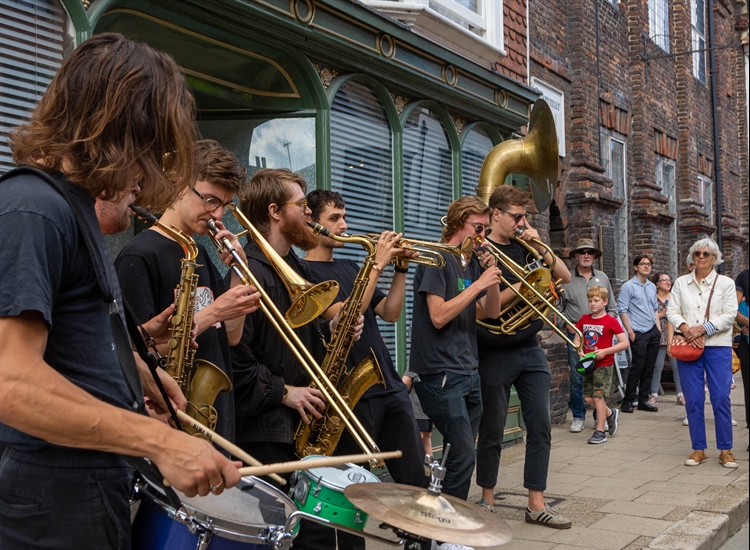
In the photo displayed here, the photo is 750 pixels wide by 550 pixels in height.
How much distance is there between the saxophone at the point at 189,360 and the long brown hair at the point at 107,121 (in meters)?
1.07

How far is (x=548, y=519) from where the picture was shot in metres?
5.38

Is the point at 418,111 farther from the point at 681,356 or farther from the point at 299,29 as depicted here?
the point at 681,356

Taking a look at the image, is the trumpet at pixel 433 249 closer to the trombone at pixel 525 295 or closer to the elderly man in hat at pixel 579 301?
the trombone at pixel 525 295

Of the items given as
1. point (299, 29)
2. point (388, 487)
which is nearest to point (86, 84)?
point (388, 487)

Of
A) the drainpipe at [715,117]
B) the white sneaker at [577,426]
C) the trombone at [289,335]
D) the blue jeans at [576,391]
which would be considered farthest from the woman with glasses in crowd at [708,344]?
the drainpipe at [715,117]

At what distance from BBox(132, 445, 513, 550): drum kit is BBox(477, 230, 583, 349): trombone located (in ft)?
8.79

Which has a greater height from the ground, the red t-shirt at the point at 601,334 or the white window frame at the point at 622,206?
the white window frame at the point at 622,206

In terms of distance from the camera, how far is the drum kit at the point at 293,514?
82.0 inches

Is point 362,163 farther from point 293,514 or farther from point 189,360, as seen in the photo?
point 293,514

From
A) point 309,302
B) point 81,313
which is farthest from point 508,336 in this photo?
point 81,313

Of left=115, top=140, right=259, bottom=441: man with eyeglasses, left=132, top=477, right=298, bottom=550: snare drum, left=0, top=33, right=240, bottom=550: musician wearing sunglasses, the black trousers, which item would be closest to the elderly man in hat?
the black trousers

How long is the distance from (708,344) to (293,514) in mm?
6168

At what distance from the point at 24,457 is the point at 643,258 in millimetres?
10387

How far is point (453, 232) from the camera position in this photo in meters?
5.32
